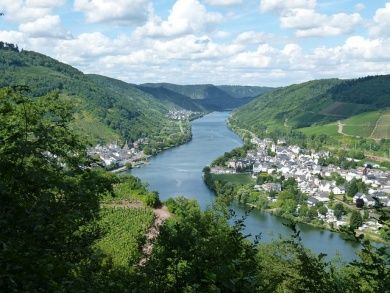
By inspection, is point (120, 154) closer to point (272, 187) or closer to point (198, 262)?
point (272, 187)

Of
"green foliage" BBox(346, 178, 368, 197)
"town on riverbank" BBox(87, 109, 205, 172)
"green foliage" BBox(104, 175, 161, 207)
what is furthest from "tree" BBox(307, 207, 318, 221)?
"town on riverbank" BBox(87, 109, 205, 172)

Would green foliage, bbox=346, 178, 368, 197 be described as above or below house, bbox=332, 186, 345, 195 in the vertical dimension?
above

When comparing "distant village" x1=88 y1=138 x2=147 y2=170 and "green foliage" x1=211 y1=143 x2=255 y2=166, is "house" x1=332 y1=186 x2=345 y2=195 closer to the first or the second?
"green foliage" x1=211 y1=143 x2=255 y2=166

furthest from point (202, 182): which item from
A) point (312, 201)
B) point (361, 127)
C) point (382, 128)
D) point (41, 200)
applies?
point (361, 127)

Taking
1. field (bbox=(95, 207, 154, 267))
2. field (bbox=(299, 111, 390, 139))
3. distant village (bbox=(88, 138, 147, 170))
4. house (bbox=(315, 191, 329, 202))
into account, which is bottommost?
house (bbox=(315, 191, 329, 202))

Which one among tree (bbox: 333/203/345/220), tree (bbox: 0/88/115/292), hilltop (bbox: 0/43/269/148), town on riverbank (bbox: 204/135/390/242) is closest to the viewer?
tree (bbox: 0/88/115/292)

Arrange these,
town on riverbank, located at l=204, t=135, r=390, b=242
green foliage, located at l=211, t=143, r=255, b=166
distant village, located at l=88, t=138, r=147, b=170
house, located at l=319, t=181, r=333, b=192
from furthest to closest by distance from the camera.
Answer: distant village, located at l=88, t=138, r=147, b=170 < green foliage, located at l=211, t=143, r=255, b=166 < house, located at l=319, t=181, r=333, b=192 < town on riverbank, located at l=204, t=135, r=390, b=242

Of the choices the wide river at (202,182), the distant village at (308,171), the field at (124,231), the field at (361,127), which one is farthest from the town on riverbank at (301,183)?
the field at (361,127)
